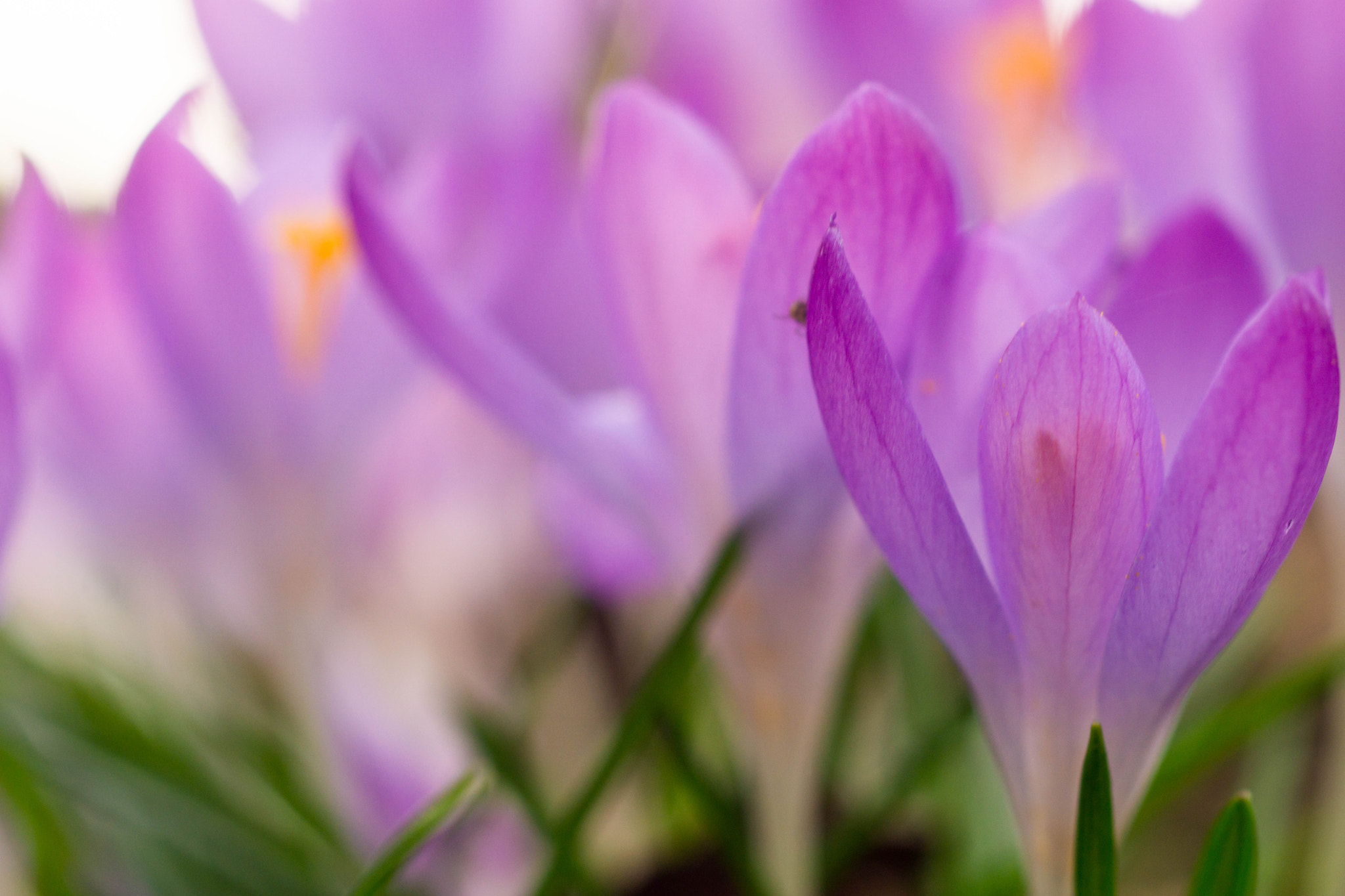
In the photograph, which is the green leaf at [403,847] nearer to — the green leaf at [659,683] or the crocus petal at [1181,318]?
the green leaf at [659,683]

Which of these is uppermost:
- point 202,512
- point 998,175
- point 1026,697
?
point 998,175

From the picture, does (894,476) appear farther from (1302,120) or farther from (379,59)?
(379,59)

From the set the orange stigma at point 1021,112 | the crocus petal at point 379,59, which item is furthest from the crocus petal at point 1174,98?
the crocus petal at point 379,59

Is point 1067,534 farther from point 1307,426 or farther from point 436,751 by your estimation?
point 436,751

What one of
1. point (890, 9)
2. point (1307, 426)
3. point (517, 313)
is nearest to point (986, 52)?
point (890, 9)

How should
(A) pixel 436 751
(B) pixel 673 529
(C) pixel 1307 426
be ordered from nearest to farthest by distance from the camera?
(C) pixel 1307 426
(B) pixel 673 529
(A) pixel 436 751

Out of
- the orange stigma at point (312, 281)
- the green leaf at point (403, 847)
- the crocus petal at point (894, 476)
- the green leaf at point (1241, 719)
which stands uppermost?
the orange stigma at point (312, 281)

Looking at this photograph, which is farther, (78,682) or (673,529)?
(78,682)
